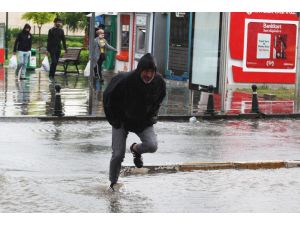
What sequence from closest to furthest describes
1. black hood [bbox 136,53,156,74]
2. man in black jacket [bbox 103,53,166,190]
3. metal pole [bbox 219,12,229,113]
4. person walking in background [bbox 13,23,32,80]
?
black hood [bbox 136,53,156,74], man in black jacket [bbox 103,53,166,190], metal pole [bbox 219,12,229,113], person walking in background [bbox 13,23,32,80]

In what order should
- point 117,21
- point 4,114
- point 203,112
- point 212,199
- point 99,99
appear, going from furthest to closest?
point 117,21
point 99,99
point 203,112
point 4,114
point 212,199

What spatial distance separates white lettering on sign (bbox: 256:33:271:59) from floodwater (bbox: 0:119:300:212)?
984cm

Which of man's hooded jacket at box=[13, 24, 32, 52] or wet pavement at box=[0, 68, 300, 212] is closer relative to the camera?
wet pavement at box=[0, 68, 300, 212]

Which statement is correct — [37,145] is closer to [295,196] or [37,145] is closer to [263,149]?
[263,149]

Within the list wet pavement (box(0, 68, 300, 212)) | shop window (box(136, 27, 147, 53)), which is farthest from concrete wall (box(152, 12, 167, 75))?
wet pavement (box(0, 68, 300, 212))

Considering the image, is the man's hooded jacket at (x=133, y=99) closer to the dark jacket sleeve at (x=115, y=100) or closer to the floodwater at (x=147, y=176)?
the dark jacket sleeve at (x=115, y=100)

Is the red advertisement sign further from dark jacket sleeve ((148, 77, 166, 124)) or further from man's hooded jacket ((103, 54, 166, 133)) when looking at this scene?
man's hooded jacket ((103, 54, 166, 133))

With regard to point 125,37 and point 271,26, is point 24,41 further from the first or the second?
point 271,26

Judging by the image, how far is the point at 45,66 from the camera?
37781 millimetres

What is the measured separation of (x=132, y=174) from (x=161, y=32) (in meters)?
20.8

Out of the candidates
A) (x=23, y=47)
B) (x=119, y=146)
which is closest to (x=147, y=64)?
(x=119, y=146)

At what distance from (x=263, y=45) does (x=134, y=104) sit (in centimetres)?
1822

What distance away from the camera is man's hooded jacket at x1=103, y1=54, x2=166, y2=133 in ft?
36.3

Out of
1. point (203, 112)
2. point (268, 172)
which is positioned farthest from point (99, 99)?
point (268, 172)
